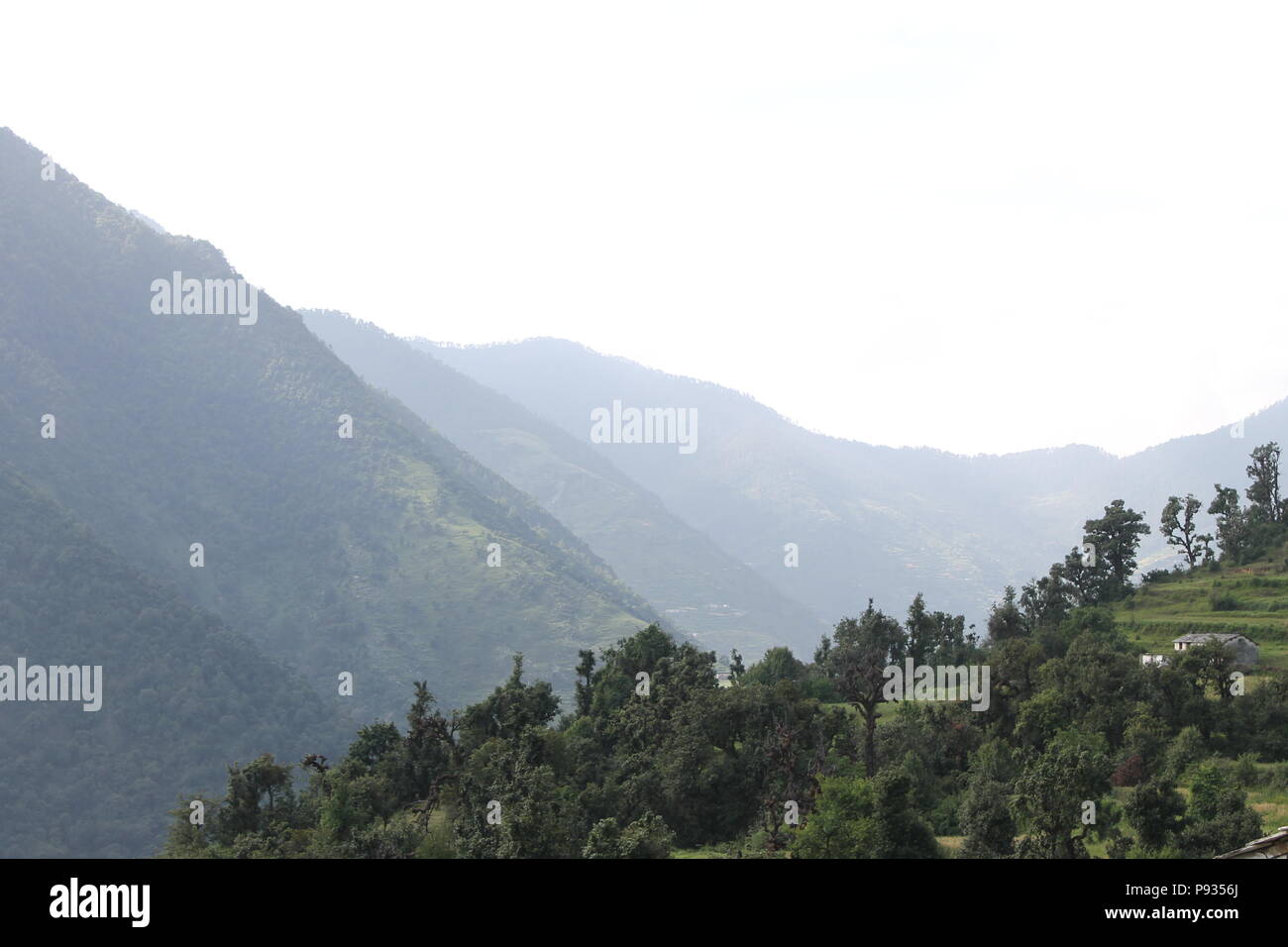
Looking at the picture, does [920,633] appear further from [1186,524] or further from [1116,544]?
[1186,524]

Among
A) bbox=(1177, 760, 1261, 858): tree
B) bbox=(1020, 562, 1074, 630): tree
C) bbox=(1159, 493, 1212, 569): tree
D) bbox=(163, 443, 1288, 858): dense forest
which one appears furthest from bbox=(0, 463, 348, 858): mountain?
bbox=(1177, 760, 1261, 858): tree

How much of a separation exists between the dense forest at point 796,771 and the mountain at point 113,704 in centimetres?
7195

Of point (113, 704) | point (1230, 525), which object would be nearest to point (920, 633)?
point (1230, 525)

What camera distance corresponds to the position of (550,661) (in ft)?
538

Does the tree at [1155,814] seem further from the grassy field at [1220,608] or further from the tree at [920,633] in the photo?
the tree at [920,633]

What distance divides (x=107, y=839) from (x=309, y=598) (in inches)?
3055

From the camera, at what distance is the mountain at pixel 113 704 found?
360 ft

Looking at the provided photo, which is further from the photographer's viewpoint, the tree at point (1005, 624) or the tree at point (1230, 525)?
the tree at point (1230, 525)

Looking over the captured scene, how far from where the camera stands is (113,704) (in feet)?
412

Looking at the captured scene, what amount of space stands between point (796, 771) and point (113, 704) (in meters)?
109
